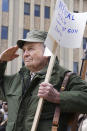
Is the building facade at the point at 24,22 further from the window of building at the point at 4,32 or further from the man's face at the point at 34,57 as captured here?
the man's face at the point at 34,57

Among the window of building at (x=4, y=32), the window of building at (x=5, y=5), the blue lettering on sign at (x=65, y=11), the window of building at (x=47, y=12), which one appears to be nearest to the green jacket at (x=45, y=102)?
the blue lettering on sign at (x=65, y=11)

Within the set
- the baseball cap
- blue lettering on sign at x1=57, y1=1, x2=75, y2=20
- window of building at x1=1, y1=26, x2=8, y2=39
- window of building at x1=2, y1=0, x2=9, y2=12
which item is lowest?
window of building at x1=1, y1=26, x2=8, y2=39

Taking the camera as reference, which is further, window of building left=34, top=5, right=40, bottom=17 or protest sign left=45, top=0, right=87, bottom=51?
window of building left=34, top=5, right=40, bottom=17

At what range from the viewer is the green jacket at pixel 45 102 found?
8.93 ft

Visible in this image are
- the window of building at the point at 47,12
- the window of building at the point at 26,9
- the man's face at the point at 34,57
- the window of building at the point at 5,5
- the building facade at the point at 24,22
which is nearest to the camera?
the man's face at the point at 34,57

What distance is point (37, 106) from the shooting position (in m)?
2.78

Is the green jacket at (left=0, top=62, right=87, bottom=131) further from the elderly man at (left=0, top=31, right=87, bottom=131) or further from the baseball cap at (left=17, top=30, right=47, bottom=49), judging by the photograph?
the baseball cap at (left=17, top=30, right=47, bottom=49)

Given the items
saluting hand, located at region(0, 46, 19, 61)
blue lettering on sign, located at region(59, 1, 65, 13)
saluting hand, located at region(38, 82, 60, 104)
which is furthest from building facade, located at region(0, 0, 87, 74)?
saluting hand, located at region(38, 82, 60, 104)

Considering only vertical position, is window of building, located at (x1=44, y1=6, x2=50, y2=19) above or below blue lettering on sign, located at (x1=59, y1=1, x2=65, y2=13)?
above

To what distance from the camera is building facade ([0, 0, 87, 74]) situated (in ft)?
81.4

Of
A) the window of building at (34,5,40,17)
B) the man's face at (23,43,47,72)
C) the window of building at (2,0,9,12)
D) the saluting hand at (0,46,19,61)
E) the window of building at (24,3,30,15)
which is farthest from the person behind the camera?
the window of building at (34,5,40,17)

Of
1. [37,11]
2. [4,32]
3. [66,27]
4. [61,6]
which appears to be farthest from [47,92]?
[37,11]

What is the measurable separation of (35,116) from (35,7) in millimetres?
24998

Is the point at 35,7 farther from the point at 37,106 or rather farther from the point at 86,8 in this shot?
the point at 37,106
